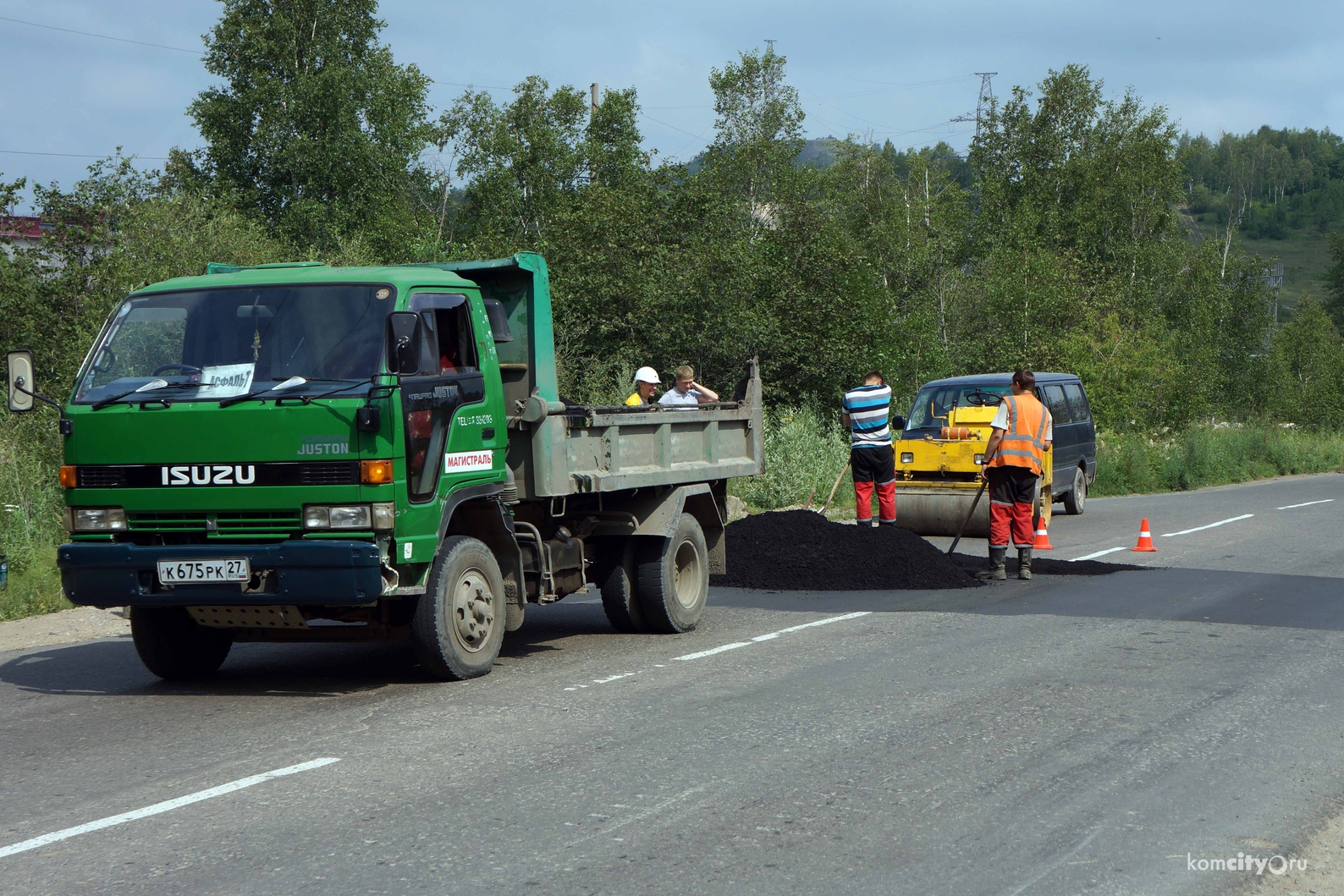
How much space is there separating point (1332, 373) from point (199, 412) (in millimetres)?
53942

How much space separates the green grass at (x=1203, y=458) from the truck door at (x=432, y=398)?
73.1 feet

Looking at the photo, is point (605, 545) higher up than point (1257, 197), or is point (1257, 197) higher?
point (1257, 197)

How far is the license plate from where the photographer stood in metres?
6.75

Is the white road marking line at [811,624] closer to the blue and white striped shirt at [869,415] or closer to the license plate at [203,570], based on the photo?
the license plate at [203,570]

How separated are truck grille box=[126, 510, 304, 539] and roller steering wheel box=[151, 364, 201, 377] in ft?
2.61

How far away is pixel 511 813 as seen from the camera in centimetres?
493

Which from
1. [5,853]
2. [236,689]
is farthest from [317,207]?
[5,853]

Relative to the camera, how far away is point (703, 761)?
18.6 ft

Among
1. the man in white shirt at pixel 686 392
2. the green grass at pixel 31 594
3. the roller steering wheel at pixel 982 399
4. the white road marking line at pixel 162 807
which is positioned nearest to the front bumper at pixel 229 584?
the white road marking line at pixel 162 807

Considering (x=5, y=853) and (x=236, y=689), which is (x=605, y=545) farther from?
(x=5, y=853)

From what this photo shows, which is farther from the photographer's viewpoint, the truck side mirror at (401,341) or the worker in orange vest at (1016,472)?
the worker in orange vest at (1016,472)

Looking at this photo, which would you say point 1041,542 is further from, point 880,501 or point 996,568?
point 996,568

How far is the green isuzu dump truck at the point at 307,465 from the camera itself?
6750 millimetres

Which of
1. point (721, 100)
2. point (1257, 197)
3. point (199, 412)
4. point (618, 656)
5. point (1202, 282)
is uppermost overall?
point (1257, 197)
